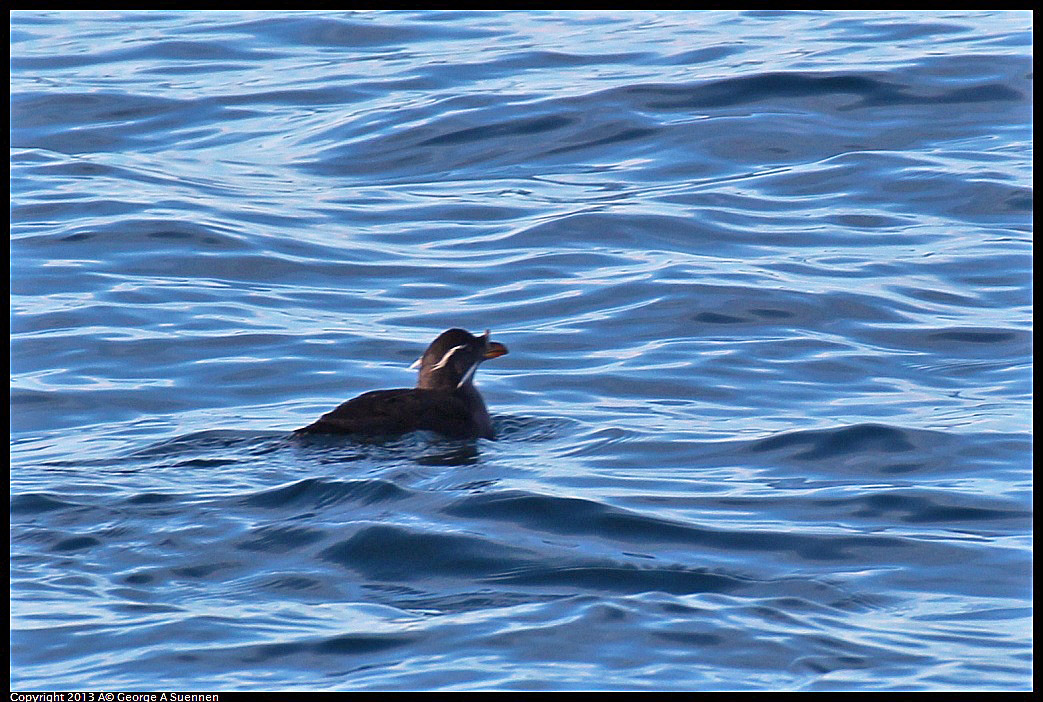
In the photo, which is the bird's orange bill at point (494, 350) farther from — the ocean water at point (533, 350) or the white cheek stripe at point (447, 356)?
the ocean water at point (533, 350)

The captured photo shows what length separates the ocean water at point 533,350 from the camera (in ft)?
22.1

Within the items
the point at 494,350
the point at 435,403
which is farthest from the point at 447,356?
the point at 435,403

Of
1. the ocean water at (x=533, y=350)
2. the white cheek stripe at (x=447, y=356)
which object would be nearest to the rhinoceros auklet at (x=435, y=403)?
the white cheek stripe at (x=447, y=356)

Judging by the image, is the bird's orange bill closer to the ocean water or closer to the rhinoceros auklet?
the rhinoceros auklet

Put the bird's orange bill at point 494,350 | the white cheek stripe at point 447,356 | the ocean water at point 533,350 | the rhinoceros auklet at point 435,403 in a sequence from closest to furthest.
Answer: the ocean water at point 533,350
the rhinoceros auklet at point 435,403
the white cheek stripe at point 447,356
the bird's orange bill at point 494,350

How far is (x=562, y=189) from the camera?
53.6 feet

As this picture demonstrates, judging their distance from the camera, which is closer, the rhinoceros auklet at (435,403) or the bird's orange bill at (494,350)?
the rhinoceros auklet at (435,403)

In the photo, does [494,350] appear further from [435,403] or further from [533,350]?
[533,350]

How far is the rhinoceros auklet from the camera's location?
30.4 ft

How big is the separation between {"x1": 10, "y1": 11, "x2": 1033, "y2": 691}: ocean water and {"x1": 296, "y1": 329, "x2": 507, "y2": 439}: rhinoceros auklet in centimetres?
11

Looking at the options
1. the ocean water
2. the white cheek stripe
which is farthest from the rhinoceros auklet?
the ocean water

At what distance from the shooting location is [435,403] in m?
9.80

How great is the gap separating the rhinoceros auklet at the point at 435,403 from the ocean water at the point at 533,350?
0.35 feet

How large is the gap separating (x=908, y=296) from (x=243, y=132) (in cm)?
817
